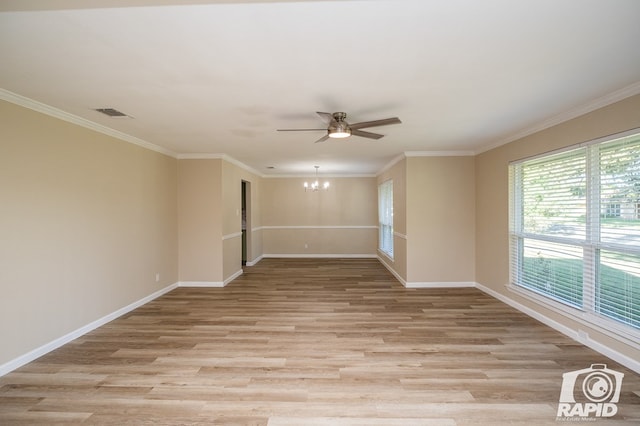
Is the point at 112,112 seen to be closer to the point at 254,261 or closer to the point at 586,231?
the point at 586,231

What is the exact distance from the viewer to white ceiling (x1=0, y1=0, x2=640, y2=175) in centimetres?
160

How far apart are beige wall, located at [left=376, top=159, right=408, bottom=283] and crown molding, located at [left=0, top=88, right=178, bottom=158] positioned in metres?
4.38

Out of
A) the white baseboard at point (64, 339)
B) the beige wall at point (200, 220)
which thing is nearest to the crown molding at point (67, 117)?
the beige wall at point (200, 220)

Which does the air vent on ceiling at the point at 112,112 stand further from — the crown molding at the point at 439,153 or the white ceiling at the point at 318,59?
the crown molding at the point at 439,153

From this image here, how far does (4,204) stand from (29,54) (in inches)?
57.1

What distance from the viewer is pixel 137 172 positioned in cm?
446

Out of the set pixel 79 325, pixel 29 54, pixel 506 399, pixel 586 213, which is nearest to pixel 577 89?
pixel 586 213

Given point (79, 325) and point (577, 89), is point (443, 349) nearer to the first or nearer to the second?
point (577, 89)

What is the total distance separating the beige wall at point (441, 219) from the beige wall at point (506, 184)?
0.54ft

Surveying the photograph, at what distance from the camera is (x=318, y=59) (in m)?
2.07

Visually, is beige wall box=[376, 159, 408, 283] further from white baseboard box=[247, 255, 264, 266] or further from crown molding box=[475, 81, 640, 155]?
white baseboard box=[247, 255, 264, 266]

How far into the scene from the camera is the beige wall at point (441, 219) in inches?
214

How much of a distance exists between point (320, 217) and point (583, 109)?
666 cm

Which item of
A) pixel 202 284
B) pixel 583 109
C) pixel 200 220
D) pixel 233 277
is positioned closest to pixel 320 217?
pixel 233 277
